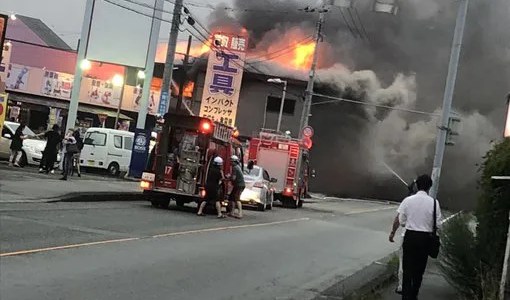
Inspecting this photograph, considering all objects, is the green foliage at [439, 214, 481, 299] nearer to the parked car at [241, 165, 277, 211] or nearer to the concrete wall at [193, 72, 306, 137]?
the parked car at [241, 165, 277, 211]

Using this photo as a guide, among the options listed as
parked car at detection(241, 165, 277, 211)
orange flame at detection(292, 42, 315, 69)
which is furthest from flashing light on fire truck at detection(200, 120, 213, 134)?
orange flame at detection(292, 42, 315, 69)

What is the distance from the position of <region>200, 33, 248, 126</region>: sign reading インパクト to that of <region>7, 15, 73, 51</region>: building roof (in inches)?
763

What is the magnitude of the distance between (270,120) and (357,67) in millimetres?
8681

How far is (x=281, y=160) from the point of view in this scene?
96.2 ft

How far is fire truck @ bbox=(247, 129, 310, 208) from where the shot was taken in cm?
2898

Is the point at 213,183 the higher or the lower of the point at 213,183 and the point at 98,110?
the lower

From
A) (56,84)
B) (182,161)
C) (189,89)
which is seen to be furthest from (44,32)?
(182,161)

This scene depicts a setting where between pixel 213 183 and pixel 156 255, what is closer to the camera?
pixel 156 255

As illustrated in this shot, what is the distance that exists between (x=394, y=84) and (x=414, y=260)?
37.9m

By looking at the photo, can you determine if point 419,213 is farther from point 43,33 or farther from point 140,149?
point 43,33

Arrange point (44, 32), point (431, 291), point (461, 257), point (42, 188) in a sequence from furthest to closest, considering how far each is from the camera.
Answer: point (44, 32), point (42, 188), point (431, 291), point (461, 257)

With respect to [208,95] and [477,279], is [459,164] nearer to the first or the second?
[208,95]

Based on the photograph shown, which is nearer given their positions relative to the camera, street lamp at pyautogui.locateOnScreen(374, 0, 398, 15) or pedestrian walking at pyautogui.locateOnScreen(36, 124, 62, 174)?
street lamp at pyautogui.locateOnScreen(374, 0, 398, 15)

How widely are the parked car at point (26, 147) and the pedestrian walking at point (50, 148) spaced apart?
2.57 meters
